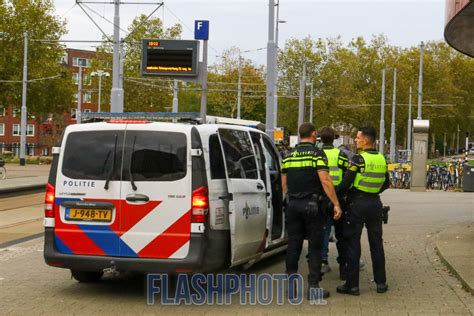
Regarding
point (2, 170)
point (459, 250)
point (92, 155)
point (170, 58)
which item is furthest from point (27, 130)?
point (92, 155)

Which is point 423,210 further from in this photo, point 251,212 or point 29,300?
point 29,300

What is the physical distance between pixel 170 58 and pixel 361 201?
14749 millimetres

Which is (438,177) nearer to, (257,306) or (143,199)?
(257,306)

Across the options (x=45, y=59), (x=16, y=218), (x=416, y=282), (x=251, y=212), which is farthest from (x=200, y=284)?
(x=45, y=59)

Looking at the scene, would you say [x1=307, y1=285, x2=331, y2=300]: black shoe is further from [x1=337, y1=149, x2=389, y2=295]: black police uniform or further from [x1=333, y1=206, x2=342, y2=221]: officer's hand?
[x1=333, y1=206, x2=342, y2=221]: officer's hand

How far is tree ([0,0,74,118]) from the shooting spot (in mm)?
48938

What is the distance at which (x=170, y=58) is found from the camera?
21.2m

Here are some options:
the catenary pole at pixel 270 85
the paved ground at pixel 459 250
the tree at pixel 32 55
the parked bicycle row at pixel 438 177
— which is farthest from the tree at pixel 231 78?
the paved ground at pixel 459 250

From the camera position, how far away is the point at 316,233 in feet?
22.7

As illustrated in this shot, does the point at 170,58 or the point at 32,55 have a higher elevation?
the point at 32,55

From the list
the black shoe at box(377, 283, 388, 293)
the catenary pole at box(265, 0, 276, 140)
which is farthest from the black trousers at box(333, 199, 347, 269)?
the catenary pole at box(265, 0, 276, 140)

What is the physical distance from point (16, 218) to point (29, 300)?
28.1 feet

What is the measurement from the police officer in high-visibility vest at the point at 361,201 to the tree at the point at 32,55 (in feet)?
144

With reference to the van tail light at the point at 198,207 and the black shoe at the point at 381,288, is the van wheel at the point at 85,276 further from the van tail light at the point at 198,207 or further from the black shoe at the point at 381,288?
the black shoe at the point at 381,288
